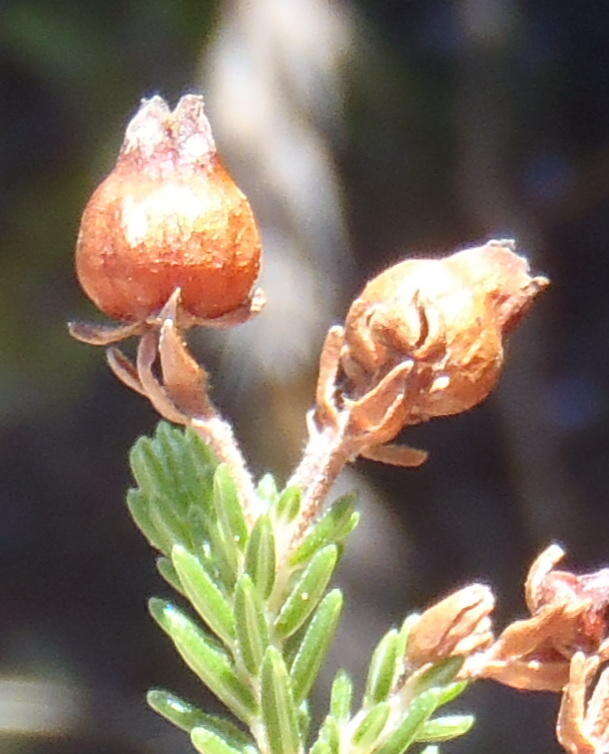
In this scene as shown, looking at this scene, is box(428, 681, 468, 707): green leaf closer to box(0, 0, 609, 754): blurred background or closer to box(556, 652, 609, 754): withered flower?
box(556, 652, 609, 754): withered flower

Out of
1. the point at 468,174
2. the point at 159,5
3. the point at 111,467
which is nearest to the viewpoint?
the point at 159,5

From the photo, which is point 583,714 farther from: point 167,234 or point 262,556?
point 167,234

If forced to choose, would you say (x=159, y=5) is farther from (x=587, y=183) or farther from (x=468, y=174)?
(x=587, y=183)

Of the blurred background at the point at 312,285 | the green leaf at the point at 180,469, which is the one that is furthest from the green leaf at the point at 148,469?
the blurred background at the point at 312,285

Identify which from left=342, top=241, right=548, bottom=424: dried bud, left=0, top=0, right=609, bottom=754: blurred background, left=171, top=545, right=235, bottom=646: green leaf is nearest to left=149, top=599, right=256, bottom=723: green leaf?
left=171, top=545, right=235, bottom=646: green leaf

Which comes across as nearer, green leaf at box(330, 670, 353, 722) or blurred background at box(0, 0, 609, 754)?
green leaf at box(330, 670, 353, 722)

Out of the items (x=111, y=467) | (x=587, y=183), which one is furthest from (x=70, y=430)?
(x=587, y=183)
